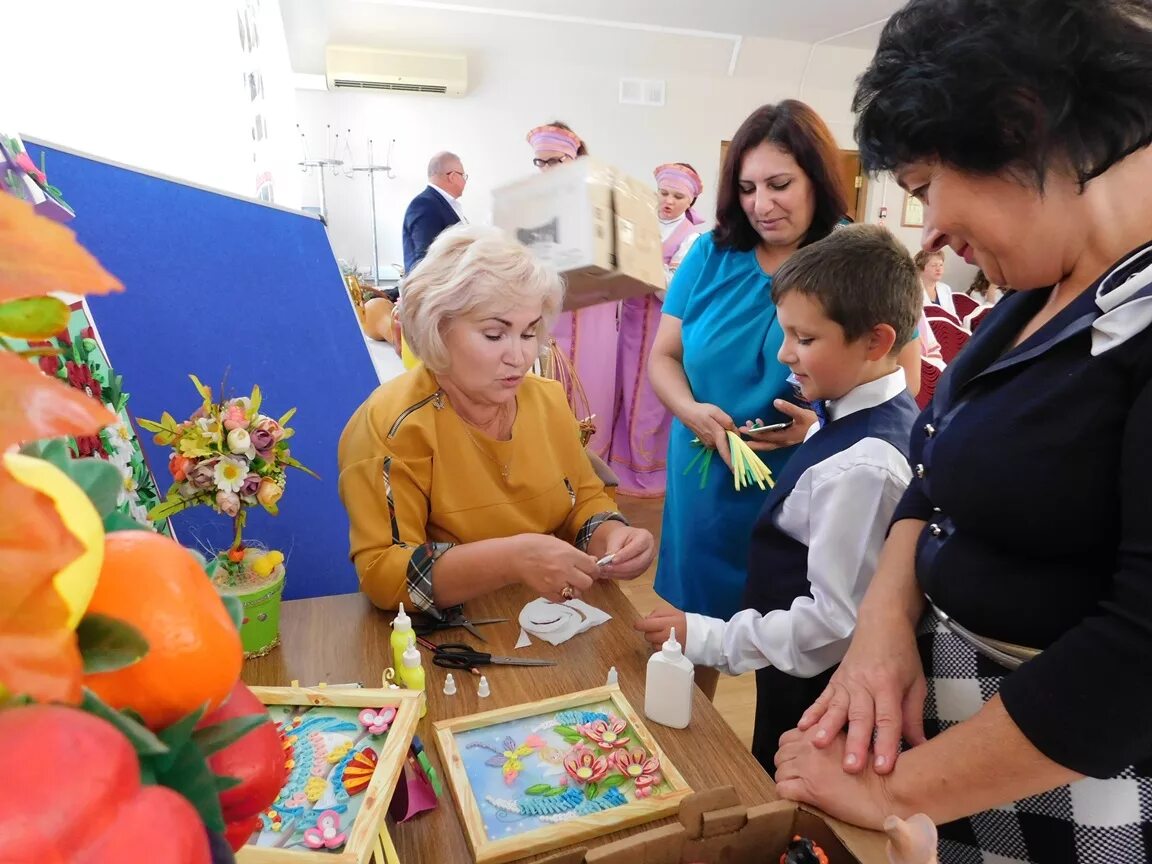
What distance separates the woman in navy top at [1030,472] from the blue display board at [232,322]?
1416 mm

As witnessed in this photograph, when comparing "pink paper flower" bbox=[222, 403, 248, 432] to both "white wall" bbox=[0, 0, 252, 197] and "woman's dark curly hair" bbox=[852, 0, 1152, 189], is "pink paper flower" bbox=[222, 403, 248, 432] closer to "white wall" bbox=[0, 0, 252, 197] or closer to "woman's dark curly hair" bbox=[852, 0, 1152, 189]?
"white wall" bbox=[0, 0, 252, 197]

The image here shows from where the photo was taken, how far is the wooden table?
0.86 metres

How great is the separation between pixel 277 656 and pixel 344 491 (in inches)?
13.7

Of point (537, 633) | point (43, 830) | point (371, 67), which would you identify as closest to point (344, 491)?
point (537, 633)

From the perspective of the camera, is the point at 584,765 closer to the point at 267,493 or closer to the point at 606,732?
the point at 606,732

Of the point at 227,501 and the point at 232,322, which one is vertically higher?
the point at 232,322

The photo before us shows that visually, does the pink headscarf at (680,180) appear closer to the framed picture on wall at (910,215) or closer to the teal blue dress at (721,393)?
the teal blue dress at (721,393)

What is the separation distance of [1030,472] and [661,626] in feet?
2.07

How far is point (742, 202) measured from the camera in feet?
6.17

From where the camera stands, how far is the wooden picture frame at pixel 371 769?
27.6 inches

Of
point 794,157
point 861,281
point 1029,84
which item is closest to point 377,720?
point 1029,84

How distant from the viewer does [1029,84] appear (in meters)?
0.71

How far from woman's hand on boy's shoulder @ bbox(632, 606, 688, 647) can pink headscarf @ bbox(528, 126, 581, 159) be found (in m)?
3.02

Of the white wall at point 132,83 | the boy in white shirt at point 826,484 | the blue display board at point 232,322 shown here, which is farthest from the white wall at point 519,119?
the boy in white shirt at point 826,484
